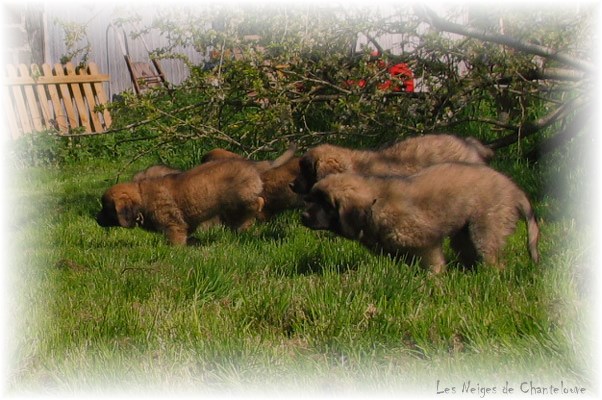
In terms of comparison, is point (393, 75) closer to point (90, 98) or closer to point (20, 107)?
point (20, 107)

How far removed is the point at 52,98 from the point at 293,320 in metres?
11.9

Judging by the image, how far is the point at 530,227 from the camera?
5.37 m

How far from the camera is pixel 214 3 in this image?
7.00m

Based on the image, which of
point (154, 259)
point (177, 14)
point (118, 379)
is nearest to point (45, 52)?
point (177, 14)

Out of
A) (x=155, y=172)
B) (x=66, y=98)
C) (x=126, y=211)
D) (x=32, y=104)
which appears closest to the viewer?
(x=126, y=211)

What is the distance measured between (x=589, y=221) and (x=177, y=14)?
3.80m

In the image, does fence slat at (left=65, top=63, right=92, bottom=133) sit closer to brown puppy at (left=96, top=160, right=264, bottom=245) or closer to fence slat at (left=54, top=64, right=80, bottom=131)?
fence slat at (left=54, top=64, right=80, bottom=131)

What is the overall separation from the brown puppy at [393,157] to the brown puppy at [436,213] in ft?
4.01

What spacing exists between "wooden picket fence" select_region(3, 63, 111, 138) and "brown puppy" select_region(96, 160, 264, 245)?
6.58 metres

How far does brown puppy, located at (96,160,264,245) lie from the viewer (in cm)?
741

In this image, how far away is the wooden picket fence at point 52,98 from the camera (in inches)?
561

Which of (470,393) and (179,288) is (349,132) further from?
(470,393)

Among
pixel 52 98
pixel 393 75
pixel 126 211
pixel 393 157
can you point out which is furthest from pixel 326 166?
pixel 52 98

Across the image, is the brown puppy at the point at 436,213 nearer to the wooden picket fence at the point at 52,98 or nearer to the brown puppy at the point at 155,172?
the brown puppy at the point at 155,172
